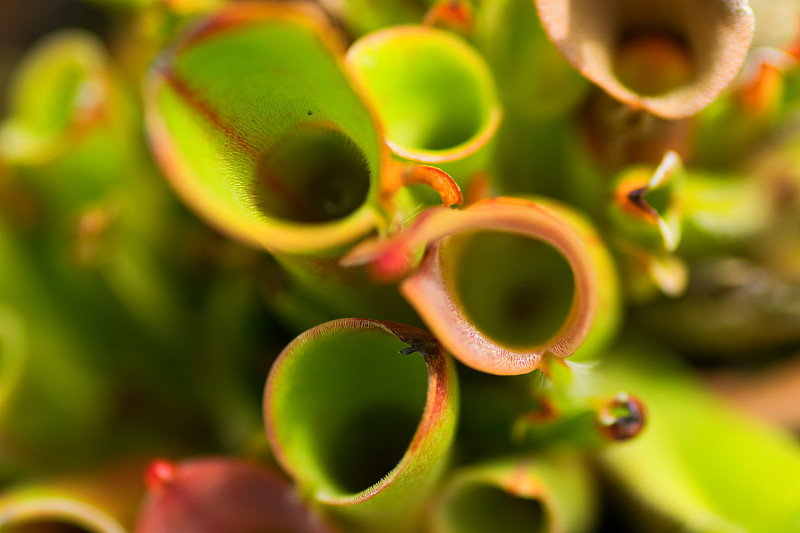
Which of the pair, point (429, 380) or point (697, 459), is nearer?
point (429, 380)

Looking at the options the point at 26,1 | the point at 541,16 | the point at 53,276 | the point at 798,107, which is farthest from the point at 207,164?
the point at 26,1

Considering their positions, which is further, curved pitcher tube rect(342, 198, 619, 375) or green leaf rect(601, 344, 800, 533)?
green leaf rect(601, 344, 800, 533)

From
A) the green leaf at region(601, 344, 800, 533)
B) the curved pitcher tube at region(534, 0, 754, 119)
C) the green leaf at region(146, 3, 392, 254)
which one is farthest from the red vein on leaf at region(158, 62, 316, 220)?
the green leaf at region(601, 344, 800, 533)

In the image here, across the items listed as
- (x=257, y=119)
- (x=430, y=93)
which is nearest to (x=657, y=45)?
(x=430, y=93)

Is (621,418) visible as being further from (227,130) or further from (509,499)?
(227,130)

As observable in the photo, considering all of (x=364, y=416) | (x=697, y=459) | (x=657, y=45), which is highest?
(x=657, y=45)

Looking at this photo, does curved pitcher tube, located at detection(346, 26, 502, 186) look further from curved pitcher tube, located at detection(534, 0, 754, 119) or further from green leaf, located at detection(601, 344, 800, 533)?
green leaf, located at detection(601, 344, 800, 533)

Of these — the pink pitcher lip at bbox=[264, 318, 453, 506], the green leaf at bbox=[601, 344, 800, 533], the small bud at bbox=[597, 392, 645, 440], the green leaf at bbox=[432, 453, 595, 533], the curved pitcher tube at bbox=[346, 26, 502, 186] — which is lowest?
the green leaf at bbox=[601, 344, 800, 533]

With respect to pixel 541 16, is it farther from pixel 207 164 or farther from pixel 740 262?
pixel 740 262

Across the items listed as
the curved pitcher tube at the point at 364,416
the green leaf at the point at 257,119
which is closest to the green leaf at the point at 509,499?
the curved pitcher tube at the point at 364,416

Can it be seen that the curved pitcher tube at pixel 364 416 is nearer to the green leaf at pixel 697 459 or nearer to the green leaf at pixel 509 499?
the green leaf at pixel 509 499

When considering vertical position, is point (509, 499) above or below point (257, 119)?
below
